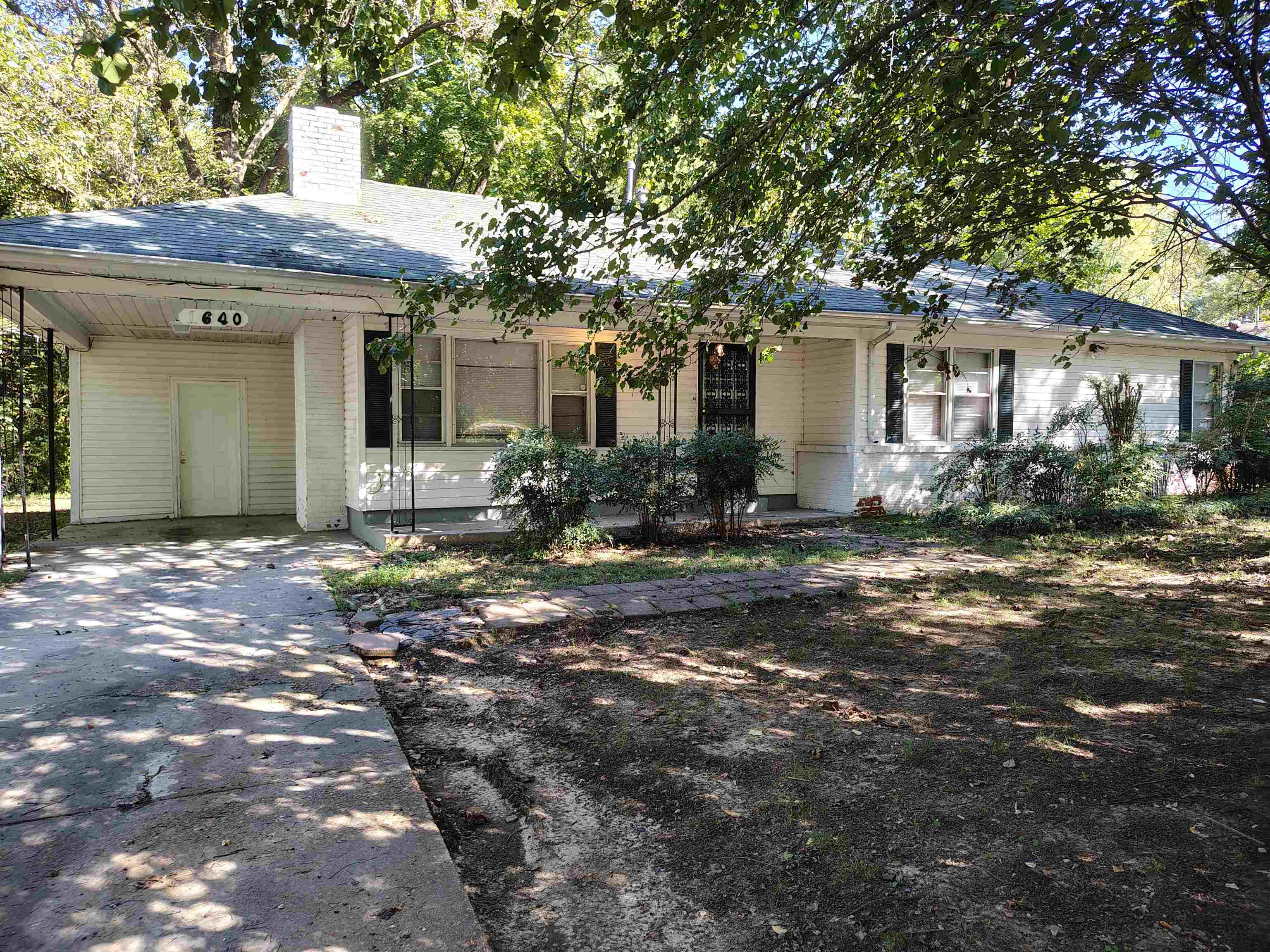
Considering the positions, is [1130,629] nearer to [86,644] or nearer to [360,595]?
[360,595]

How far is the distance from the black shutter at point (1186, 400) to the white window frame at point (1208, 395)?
26 mm

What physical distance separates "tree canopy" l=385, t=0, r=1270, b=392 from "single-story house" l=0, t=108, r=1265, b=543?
2.53 meters

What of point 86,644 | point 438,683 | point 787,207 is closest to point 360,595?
point 86,644

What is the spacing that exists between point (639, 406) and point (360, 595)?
571 cm

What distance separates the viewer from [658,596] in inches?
252

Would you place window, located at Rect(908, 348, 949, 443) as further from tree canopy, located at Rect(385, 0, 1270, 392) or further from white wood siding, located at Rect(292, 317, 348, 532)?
white wood siding, located at Rect(292, 317, 348, 532)

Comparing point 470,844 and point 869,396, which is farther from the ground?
point 869,396

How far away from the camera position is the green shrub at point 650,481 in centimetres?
864

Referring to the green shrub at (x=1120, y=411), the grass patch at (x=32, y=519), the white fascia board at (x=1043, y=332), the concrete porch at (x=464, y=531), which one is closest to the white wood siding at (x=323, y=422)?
the concrete porch at (x=464, y=531)

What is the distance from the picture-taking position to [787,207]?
16.0 feet

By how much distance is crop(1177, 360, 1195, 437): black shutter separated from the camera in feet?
46.9

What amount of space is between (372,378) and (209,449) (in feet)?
13.6

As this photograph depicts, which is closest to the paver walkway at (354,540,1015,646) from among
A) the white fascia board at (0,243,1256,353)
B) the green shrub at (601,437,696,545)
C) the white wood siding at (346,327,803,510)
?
the green shrub at (601,437,696,545)

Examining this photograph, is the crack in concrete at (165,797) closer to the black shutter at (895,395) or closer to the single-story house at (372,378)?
the single-story house at (372,378)
